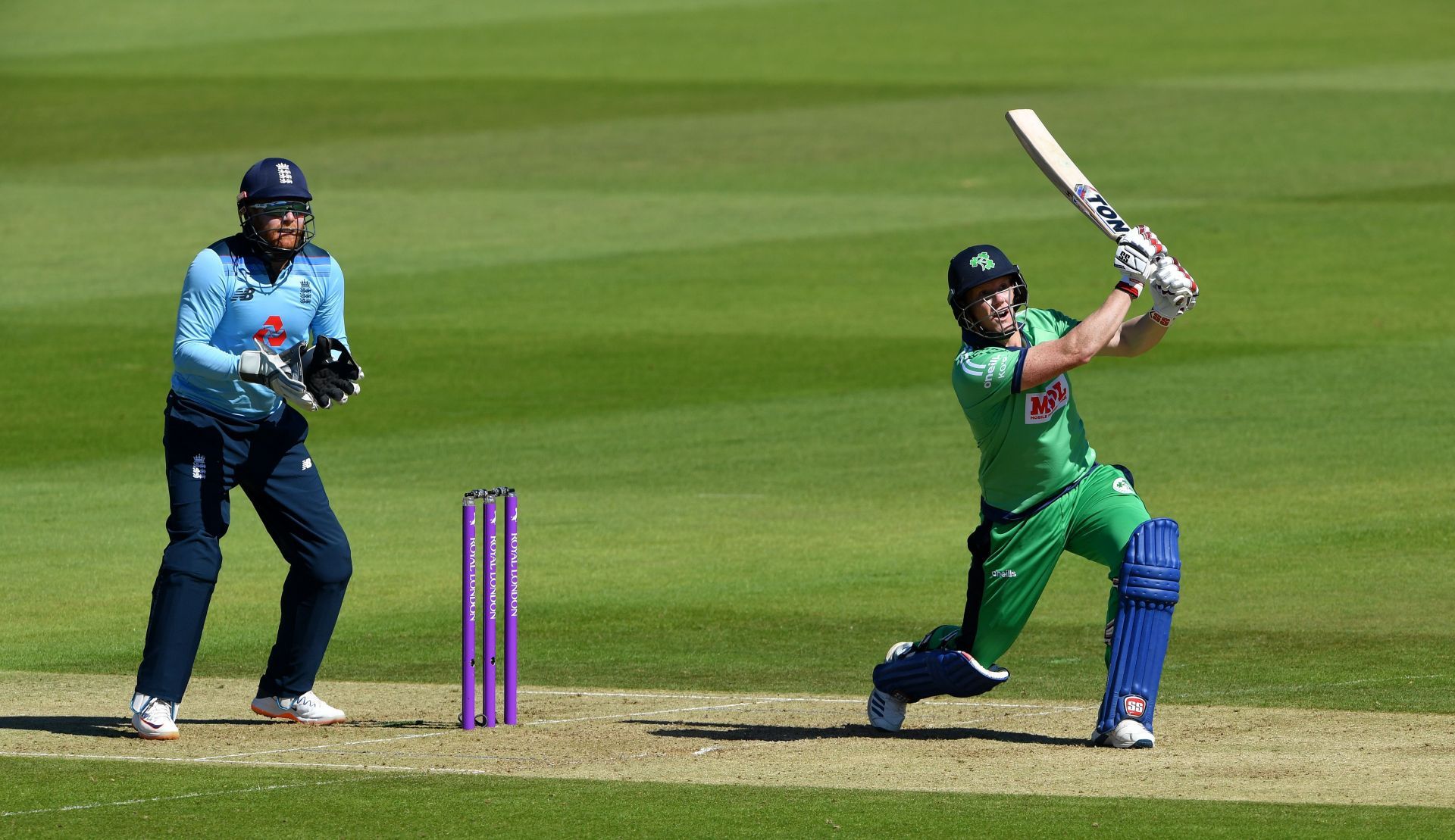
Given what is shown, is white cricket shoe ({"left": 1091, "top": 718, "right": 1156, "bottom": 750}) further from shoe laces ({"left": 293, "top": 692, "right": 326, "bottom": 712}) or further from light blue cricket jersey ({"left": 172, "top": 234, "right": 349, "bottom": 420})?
light blue cricket jersey ({"left": 172, "top": 234, "right": 349, "bottom": 420})

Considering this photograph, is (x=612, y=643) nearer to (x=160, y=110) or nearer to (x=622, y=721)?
(x=622, y=721)

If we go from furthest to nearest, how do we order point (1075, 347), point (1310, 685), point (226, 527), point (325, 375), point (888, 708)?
point (1310, 685)
point (226, 527)
point (888, 708)
point (325, 375)
point (1075, 347)

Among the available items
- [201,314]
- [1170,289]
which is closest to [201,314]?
[201,314]

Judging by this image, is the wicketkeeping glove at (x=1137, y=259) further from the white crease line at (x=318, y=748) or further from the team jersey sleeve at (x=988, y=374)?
the white crease line at (x=318, y=748)

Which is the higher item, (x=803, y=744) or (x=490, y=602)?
(x=490, y=602)

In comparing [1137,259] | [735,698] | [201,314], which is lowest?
[735,698]

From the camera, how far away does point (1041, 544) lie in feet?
31.8

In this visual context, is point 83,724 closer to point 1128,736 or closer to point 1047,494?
point 1047,494

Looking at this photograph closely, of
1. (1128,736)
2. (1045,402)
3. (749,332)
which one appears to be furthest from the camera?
(749,332)

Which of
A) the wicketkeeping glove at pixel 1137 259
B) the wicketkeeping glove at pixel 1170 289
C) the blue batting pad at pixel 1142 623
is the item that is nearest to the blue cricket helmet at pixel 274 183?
the wicketkeeping glove at pixel 1137 259

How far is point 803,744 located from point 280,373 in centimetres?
248

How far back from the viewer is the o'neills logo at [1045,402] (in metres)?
9.65

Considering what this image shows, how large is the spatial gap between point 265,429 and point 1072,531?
3255 millimetres

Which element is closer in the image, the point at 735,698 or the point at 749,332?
the point at 735,698
